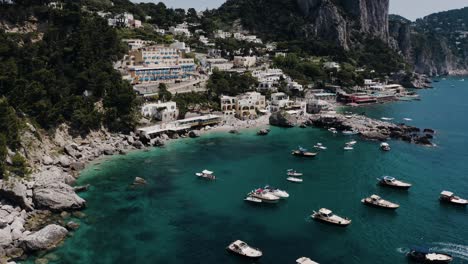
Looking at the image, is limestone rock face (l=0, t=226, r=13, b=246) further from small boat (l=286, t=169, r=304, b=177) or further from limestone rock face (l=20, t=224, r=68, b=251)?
small boat (l=286, t=169, r=304, b=177)

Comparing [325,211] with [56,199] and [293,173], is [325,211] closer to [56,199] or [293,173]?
[293,173]

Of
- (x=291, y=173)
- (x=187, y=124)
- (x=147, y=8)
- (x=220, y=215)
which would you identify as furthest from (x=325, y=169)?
(x=147, y=8)

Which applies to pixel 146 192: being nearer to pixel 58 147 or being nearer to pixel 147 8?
pixel 58 147

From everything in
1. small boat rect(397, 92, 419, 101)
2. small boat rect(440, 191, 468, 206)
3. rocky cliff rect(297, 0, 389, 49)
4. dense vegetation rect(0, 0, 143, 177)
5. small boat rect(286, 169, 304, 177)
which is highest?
rocky cliff rect(297, 0, 389, 49)

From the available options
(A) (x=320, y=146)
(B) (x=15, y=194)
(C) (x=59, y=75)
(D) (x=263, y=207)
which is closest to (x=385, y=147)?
(A) (x=320, y=146)

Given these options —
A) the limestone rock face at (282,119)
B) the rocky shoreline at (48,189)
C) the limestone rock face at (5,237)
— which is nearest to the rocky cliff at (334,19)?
the limestone rock face at (282,119)

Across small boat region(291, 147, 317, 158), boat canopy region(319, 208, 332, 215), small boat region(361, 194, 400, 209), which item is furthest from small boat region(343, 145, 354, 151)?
boat canopy region(319, 208, 332, 215)

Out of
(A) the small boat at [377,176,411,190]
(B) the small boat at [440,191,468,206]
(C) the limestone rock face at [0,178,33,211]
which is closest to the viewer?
(C) the limestone rock face at [0,178,33,211]
